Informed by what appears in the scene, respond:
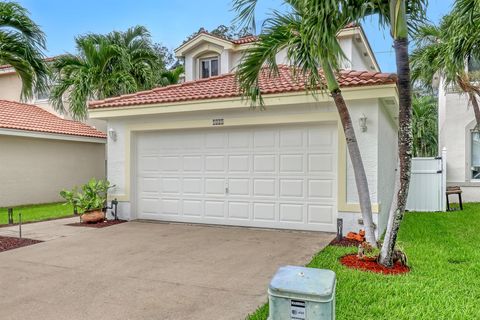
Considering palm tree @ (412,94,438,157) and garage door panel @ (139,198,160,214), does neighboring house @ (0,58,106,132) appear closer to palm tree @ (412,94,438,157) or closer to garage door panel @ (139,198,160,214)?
garage door panel @ (139,198,160,214)

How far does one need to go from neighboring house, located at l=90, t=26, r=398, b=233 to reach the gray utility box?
5.45 meters

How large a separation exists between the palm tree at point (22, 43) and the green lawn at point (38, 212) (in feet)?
15.3

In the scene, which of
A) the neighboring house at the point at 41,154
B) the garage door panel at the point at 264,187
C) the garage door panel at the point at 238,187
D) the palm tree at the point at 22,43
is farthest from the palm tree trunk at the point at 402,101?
the neighboring house at the point at 41,154

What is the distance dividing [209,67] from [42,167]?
850 cm

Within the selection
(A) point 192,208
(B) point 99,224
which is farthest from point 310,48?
(B) point 99,224

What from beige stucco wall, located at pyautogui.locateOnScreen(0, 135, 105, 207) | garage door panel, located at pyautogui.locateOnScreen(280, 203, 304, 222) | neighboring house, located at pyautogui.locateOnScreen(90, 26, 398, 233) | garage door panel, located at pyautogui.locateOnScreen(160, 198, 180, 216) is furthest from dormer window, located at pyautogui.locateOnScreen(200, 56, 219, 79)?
garage door panel, located at pyautogui.locateOnScreen(280, 203, 304, 222)

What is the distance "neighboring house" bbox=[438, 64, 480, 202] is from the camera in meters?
15.8

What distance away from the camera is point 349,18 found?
20.0ft

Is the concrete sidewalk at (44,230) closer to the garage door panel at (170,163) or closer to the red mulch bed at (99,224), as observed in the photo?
the red mulch bed at (99,224)

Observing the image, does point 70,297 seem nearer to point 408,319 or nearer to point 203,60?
point 408,319

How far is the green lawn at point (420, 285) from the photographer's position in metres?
4.36

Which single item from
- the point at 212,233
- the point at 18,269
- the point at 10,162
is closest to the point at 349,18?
the point at 212,233

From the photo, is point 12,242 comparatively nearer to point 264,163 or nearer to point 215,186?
point 215,186

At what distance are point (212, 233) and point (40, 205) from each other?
33.0 ft
